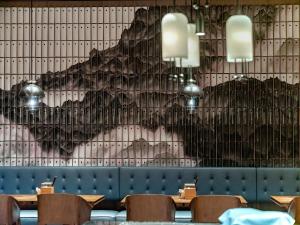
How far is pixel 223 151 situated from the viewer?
7176mm

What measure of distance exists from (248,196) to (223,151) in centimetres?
68

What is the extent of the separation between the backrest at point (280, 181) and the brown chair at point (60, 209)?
2.86 meters

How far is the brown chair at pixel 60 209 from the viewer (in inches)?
197

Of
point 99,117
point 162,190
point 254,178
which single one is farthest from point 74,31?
point 254,178

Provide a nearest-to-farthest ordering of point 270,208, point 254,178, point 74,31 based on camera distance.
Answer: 1. point 270,208
2. point 254,178
3. point 74,31

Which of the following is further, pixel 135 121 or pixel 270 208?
pixel 135 121

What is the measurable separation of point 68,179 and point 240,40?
5047mm

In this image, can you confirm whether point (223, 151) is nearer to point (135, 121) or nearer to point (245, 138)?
point (245, 138)

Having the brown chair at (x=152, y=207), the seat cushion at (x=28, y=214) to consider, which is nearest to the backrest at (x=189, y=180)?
the seat cushion at (x=28, y=214)

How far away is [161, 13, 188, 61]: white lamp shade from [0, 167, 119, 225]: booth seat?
4870mm

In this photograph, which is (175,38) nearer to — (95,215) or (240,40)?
(240,40)

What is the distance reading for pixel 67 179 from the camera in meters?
7.08

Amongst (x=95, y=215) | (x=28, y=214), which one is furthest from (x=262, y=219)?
(x=28, y=214)

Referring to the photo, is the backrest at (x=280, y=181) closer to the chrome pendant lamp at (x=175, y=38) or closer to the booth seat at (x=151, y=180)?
the booth seat at (x=151, y=180)
